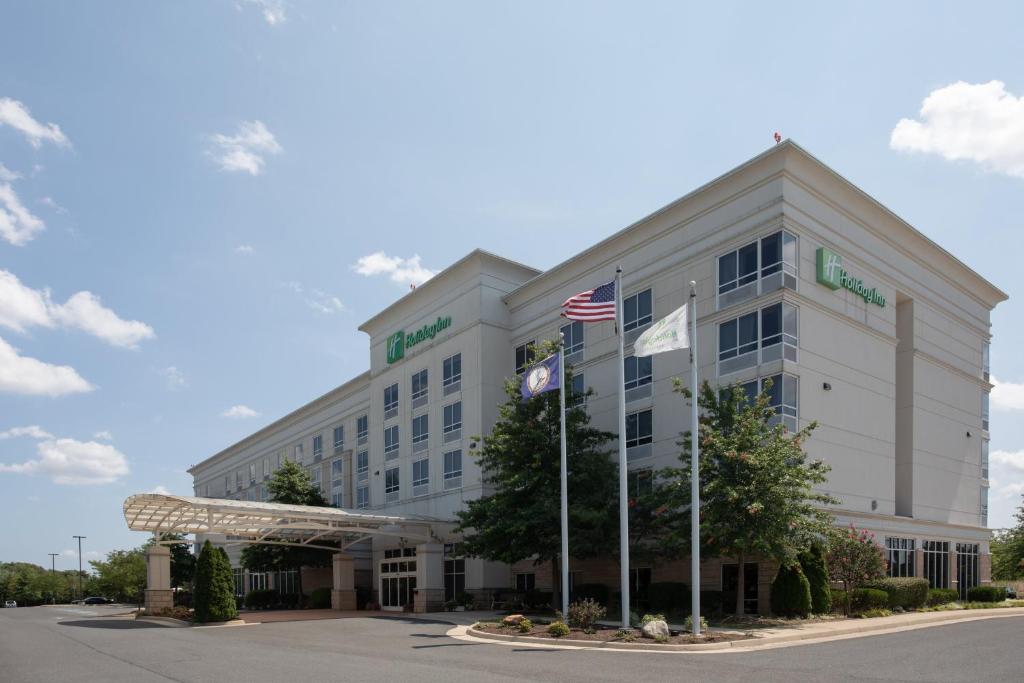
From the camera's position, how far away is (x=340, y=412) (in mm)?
63125

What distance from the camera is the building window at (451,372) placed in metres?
45.2

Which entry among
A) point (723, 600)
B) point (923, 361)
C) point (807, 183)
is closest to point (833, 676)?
point (723, 600)

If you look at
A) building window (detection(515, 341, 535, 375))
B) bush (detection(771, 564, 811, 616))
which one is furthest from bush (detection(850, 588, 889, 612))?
building window (detection(515, 341, 535, 375))

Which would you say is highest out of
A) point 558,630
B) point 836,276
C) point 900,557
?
point 836,276

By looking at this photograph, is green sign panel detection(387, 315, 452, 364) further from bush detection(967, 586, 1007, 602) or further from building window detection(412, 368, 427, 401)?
bush detection(967, 586, 1007, 602)

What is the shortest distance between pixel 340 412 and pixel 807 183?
41131mm

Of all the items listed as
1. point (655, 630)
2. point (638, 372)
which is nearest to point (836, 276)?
point (638, 372)

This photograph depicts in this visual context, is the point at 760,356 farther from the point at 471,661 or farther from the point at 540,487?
the point at 471,661

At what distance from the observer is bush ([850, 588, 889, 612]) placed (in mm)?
29719

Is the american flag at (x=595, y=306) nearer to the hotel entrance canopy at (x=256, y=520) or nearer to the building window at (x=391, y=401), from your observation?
the hotel entrance canopy at (x=256, y=520)

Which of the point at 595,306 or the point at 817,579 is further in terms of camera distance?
the point at 817,579

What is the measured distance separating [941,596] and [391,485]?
30.3m

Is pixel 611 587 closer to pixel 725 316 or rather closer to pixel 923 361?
pixel 725 316

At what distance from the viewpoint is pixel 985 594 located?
38344 mm
